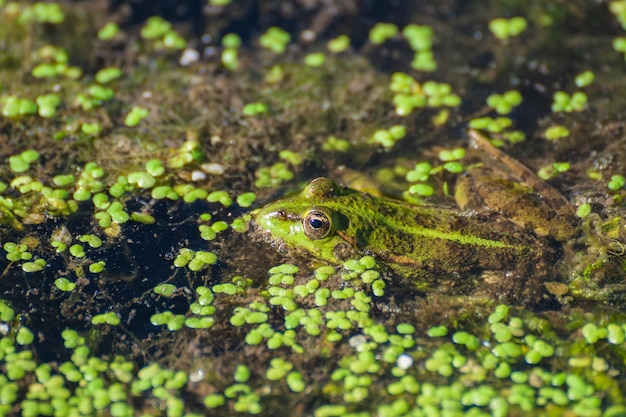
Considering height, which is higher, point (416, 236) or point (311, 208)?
point (311, 208)

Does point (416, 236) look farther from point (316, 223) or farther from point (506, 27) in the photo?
point (506, 27)

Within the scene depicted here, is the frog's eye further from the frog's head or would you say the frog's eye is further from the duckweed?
the duckweed

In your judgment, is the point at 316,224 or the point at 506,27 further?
the point at 506,27

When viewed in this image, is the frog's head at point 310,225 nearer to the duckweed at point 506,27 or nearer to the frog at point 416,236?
the frog at point 416,236

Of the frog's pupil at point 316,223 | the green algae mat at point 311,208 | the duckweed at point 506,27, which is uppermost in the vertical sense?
the duckweed at point 506,27

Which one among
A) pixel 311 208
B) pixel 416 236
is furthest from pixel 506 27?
pixel 311 208

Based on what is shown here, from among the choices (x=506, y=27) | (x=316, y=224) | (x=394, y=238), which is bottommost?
(x=394, y=238)

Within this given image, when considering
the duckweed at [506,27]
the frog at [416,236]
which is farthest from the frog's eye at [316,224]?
the duckweed at [506,27]
